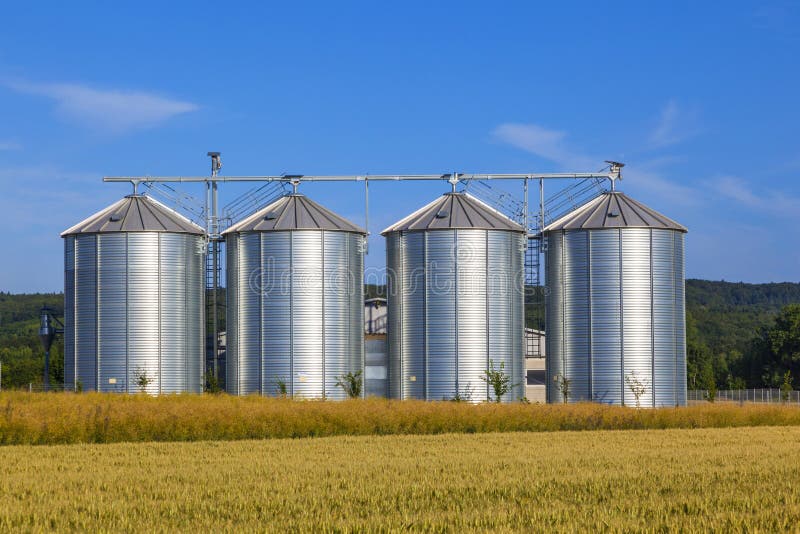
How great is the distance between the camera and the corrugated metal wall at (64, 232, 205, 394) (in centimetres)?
5903

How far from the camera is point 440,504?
21297mm

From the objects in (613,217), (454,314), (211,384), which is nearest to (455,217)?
(454,314)

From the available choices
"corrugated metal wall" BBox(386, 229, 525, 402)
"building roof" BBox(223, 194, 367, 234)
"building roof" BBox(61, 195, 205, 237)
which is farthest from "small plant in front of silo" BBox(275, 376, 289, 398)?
"building roof" BBox(61, 195, 205, 237)

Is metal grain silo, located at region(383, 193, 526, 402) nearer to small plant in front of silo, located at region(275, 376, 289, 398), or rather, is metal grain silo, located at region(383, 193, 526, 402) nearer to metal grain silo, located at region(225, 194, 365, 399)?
metal grain silo, located at region(225, 194, 365, 399)

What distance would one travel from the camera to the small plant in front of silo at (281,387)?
58.4 m

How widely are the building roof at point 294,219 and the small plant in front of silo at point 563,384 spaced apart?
13.8 meters

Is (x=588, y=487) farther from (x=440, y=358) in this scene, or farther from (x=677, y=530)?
(x=440, y=358)

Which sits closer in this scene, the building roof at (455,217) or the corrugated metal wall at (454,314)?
the corrugated metal wall at (454,314)

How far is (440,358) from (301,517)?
40.3 m

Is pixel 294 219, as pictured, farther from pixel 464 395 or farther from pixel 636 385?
pixel 636 385

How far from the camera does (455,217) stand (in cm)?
6119

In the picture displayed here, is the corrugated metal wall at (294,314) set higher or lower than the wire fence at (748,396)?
higher

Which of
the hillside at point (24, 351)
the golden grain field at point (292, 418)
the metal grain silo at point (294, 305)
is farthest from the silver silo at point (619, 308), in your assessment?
the hillside at point (24, 351)

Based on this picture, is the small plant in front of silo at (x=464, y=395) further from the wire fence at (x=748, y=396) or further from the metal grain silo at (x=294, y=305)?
the wire fence at (x=748, y=396)
